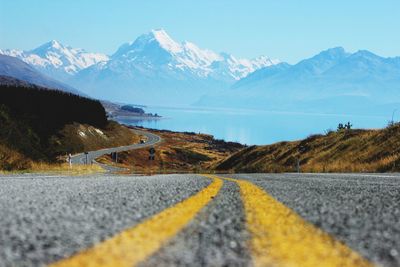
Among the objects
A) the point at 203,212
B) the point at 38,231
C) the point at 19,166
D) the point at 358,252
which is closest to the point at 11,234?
the point at 38,231

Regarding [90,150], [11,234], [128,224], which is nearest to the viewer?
[11,234]

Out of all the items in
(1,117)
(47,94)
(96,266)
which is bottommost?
(96,266)

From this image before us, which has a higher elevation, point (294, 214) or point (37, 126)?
point (37, 126)

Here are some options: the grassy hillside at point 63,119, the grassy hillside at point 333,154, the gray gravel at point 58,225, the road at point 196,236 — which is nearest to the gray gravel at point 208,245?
the road at point 196,236

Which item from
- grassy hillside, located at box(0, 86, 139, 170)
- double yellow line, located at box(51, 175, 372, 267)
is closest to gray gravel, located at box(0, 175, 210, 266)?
double yellow line, located at box(51, 175, 372, 267)

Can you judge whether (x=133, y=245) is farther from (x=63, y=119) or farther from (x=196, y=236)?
(x=63, y=119)

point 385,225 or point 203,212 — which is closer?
point 385,225

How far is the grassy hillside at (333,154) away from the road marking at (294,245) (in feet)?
73.4

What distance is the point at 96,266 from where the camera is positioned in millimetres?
1688

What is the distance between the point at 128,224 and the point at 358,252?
53.7 inches

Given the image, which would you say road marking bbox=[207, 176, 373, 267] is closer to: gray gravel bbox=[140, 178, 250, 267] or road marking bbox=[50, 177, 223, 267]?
gray gravel bbox=[140, 178, 250, 267]

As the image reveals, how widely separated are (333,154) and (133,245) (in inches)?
1530

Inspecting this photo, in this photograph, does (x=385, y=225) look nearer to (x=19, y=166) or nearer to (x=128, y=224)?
(x=128, y=224)

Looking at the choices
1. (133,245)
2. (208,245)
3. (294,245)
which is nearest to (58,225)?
(133,245)
